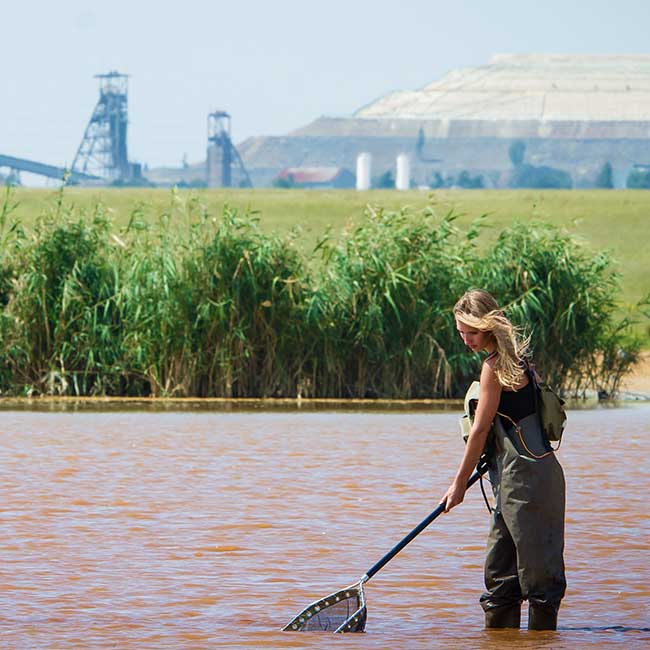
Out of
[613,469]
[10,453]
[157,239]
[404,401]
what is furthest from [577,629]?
[157,239]

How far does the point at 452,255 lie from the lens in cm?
2173

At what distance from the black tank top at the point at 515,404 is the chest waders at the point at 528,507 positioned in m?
0.02

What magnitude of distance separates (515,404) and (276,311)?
14.2 metres

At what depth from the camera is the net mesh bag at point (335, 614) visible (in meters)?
7.56

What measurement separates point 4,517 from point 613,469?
5489 mm

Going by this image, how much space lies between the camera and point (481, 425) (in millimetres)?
7035

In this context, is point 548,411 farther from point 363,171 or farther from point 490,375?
point 363,171

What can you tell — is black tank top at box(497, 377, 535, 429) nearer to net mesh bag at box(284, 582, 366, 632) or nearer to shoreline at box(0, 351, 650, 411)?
net mesh bag at box(284, 582, 366, 632)

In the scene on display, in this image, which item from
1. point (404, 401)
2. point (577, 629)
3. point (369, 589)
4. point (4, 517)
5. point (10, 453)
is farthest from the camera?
point (404, 401)

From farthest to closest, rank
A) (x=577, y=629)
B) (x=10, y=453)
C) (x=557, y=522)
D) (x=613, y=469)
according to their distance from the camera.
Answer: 1. (x=10, y=453)
2. (x=613, y=469)
3. (x=577, y=629)
4. (x=557, y=522)

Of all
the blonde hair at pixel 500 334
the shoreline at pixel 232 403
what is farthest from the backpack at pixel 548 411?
the shoreline at pixel 232 403

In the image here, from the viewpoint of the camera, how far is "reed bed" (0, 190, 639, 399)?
21.1 metres

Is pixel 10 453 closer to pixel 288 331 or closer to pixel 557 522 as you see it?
pixel 288 331

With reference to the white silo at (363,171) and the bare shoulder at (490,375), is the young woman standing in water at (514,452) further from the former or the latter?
the white silo at (363,171)
